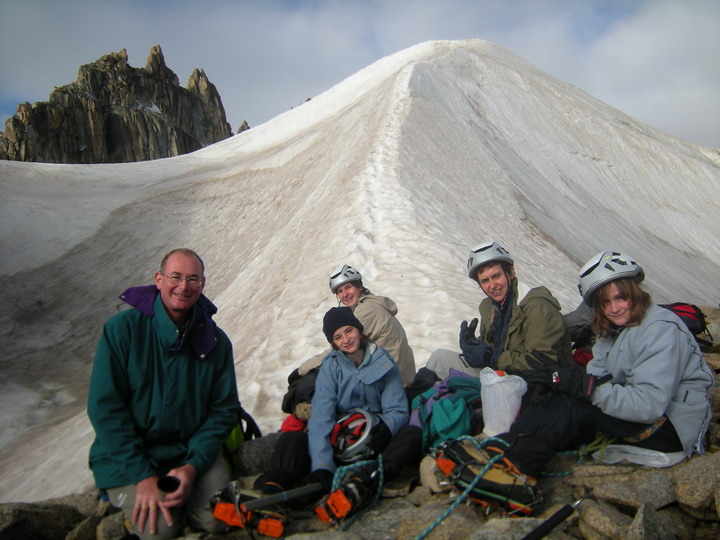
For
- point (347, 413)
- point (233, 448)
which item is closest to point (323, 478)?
point (347, 413)

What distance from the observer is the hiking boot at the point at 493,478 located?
3100mm

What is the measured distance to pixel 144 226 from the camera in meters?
19.4

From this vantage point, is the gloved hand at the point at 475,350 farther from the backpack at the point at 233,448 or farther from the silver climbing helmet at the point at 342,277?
the backpack at the point at 233,448

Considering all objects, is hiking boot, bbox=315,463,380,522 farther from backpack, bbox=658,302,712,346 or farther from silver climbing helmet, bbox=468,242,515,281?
backpack, bbox=658,302,712,346

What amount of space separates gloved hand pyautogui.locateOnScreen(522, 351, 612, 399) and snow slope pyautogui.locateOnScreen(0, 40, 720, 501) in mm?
3015

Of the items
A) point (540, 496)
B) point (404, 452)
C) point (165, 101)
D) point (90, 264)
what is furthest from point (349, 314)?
point (165, 101)

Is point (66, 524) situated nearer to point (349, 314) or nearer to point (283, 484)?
point (283, 484)

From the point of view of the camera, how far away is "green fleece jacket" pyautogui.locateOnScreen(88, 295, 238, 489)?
134 inches

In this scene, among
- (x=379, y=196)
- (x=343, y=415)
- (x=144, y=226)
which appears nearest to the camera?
(x=343, y=415)

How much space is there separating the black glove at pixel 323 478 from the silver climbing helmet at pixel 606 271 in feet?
7.34

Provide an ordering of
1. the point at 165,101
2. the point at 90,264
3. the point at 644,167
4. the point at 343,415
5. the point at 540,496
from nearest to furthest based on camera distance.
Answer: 1. the point at 540,496
2. the point at 343,415
3. the point at 90,264
4. the point at 644,167
5. the point at 165,101

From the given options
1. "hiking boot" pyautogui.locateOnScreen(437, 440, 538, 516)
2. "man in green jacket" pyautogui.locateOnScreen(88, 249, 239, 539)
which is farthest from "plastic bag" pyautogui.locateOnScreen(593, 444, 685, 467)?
"man in green jacket" pyautogui.locateOnScreen(88, 249, 239, 539)

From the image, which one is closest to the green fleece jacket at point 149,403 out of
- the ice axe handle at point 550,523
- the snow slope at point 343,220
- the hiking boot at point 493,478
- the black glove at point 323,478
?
the black glove at point 323,478

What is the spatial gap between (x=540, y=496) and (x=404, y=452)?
943 millimetres
